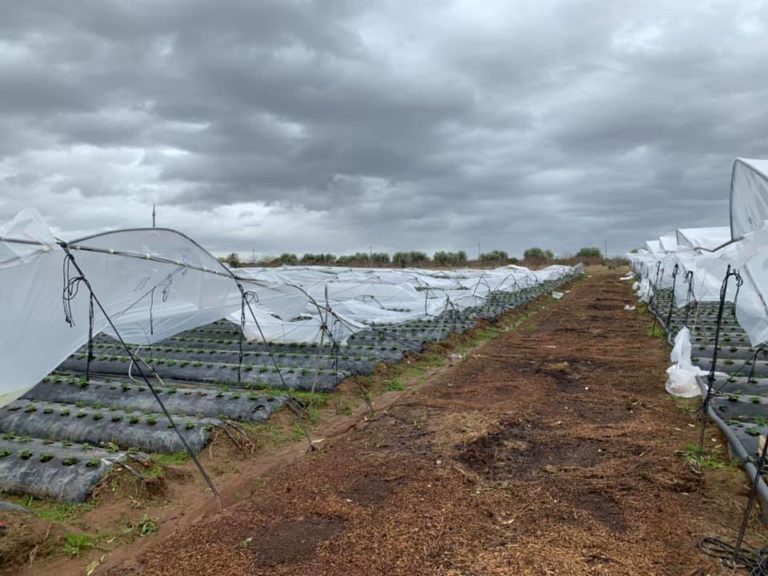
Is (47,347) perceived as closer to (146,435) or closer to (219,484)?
(146,435)

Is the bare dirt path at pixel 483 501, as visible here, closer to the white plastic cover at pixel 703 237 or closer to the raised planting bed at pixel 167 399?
the raised planting bed at pixel 167 399

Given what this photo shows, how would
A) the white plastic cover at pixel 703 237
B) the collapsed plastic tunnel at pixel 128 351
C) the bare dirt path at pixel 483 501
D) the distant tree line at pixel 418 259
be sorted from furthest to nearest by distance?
the distant tree line at pixel 418 259
the white plastic cover at pixel 703 237
the collapsed plastic tunnel at pixel 128 351
the bare dirt path at pixel 483 501

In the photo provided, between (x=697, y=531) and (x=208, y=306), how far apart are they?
23.5 ft

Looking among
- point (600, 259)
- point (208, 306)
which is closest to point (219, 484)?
point (208, 306)

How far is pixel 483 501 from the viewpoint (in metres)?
4.81

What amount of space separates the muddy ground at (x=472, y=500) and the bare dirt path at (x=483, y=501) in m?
0.02

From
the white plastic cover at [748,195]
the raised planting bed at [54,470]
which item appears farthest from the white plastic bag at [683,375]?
the raised planting bed at [54,470]

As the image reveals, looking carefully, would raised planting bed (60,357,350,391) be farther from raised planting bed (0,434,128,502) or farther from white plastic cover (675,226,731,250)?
white plastic cover (675,226,731,250)

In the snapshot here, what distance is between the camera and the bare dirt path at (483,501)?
3906 mm

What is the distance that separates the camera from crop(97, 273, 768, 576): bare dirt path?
391 cm

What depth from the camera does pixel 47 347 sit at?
5.33 metres

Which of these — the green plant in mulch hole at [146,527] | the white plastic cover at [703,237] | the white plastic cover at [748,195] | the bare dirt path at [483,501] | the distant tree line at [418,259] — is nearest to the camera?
the bare dirt path at [483,501]

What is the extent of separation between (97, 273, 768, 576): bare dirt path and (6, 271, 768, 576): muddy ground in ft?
0.05

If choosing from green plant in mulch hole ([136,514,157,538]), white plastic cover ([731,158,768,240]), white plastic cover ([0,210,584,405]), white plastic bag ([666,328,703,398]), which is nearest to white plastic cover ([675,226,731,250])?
white plastic bag ([666,328,703,398])
